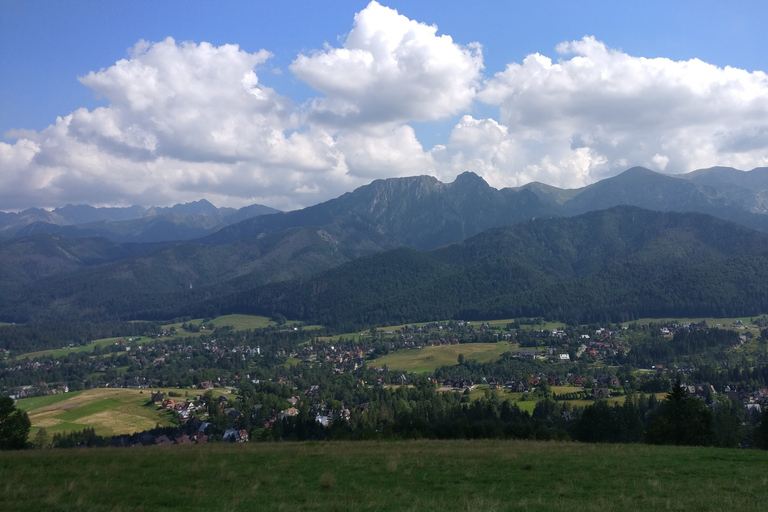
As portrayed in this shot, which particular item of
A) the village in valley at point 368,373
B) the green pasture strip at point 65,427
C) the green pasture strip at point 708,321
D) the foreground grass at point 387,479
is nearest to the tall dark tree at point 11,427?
the foreground grass at point 387,479

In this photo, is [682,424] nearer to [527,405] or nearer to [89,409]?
[527,405]

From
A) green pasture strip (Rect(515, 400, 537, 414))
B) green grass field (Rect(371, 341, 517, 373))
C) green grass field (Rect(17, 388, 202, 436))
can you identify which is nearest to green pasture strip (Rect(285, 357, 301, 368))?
green grass field (Rect(371, 341, 517, 373))

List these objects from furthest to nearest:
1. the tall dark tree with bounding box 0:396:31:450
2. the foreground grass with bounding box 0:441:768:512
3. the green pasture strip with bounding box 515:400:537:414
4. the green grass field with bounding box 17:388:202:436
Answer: the green grass field with bounding box 17:388:202:436, the green pasture strip with bounding box 515:400:537:414, the tall dark tree with bounding box 0:396:31:450, the foreground grass with bounding box 0:441:768:512

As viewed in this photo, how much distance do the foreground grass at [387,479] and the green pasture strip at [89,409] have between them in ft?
270

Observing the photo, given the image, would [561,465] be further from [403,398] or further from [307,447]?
[403,398]

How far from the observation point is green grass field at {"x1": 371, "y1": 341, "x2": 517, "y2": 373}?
5655 inches

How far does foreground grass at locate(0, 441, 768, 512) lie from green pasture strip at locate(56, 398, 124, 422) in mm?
82329

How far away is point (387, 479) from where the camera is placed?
17891 millimetres

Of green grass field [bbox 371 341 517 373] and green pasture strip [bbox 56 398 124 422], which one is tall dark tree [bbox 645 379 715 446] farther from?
green grass field [bbox 371 341 517 373]

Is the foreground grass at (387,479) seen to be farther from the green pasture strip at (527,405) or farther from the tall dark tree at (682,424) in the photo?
the green pasture strip at (527,405)

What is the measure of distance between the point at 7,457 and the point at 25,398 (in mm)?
120384

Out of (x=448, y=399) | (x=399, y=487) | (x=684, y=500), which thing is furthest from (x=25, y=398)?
(x=684, y=500)

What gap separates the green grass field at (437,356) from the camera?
143625mm

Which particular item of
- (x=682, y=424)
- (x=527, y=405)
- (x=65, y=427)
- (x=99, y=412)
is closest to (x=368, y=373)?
(x=527, y=405)
